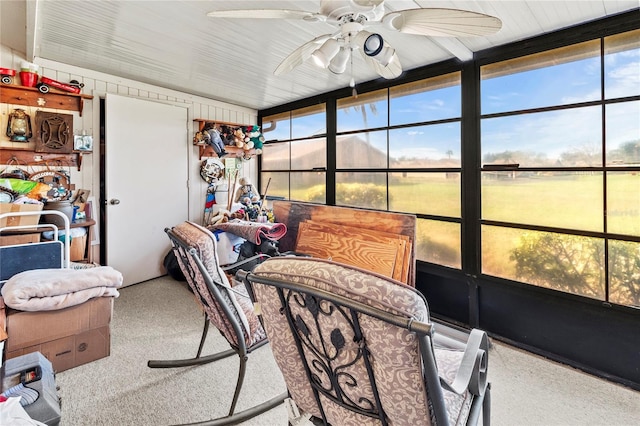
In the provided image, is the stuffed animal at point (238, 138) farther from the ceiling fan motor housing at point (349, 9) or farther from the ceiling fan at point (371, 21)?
A: the ceiling fan motor housing at point (349, 9)

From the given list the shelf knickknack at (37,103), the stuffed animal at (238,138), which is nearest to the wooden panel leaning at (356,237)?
the stuffed animal at (238,138)

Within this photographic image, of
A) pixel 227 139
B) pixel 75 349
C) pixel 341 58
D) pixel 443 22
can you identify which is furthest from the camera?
pixel 227 139

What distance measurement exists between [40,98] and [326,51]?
303cm

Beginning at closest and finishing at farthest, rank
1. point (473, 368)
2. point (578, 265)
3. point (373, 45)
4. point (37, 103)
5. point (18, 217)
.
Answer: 1. point (473, 368)
2. point (373, 45)
3. point (578, 265)
4. point (18, 217)
5. point (37, 103)

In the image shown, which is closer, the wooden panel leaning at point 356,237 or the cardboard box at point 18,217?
the wooden panel leaning at point 356,237

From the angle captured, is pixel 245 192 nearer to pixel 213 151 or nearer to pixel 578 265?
pixel 213 151

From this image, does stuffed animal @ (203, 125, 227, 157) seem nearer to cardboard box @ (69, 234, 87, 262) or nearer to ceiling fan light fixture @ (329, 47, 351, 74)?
cardboard box @ (69, 234, 87, 262)

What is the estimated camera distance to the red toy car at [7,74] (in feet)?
9.04

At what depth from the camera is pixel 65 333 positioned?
81.2 inches

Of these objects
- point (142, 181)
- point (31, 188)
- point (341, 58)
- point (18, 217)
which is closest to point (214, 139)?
point (142, 181)

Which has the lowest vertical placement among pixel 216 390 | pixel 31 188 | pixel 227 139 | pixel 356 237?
pixel 216 390

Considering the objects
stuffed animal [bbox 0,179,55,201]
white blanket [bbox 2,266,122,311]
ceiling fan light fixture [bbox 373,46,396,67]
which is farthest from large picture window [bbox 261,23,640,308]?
stuffed animal [bbox 0,179,55,201]

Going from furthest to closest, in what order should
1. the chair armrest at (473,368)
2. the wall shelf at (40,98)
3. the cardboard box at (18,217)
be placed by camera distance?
the wall shelf at (40,98) → the cardboard box at (18,217) → the chair armrest at (473,368)

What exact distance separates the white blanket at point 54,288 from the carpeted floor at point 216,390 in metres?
0.48
